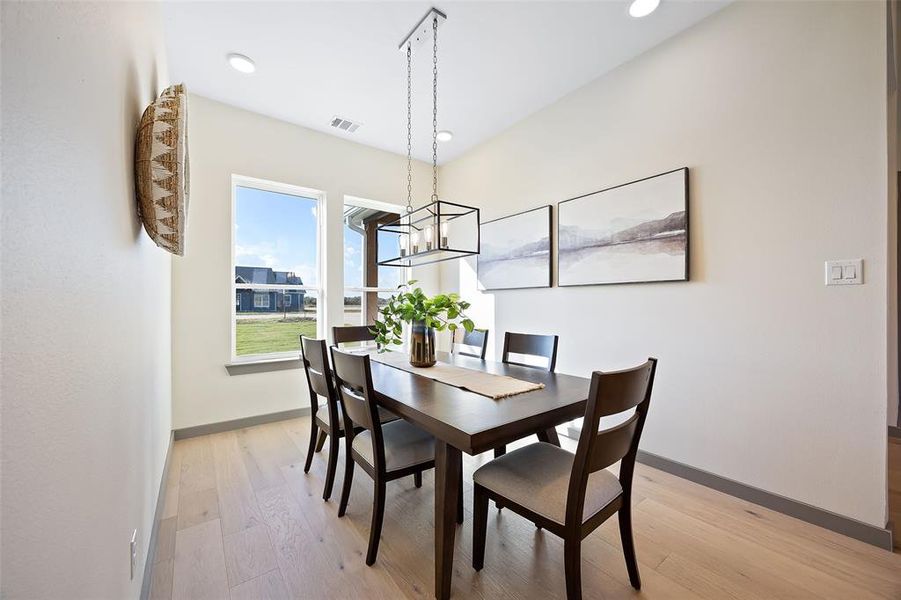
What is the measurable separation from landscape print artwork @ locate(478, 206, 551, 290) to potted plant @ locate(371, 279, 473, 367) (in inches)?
51.9

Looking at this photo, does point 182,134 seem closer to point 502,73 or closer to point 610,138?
point 502,73

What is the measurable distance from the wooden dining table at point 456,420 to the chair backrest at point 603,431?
22cm

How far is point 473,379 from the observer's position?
6.28ft

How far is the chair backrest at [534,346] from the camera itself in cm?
222

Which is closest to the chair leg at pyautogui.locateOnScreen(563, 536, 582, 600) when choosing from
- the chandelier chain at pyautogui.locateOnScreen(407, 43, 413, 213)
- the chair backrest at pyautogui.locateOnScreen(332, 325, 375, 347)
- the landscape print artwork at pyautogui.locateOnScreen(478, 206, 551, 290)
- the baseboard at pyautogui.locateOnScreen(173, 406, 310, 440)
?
the chair backrest at pyautogui.locateOnScreen(332, 325, 375, 347)

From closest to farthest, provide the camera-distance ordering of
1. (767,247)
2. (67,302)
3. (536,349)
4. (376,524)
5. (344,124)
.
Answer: (67,302), (376,524), (767,247), (536,349), (344,124)

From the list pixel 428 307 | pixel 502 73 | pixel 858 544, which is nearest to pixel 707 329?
pixel 858 544

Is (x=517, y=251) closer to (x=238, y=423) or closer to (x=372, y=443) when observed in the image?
(x=372, y=443)

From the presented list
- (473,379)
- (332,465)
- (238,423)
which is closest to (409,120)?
(473,379)

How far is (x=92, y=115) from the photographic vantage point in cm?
85

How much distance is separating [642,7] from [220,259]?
3.62m

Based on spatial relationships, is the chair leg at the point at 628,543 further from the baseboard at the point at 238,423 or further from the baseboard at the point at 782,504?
the baseboard at the point at 238,423

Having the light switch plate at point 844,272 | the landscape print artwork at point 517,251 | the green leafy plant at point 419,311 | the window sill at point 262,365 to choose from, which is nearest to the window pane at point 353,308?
the window sill at point 262,365

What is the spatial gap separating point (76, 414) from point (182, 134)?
42.6 inches
